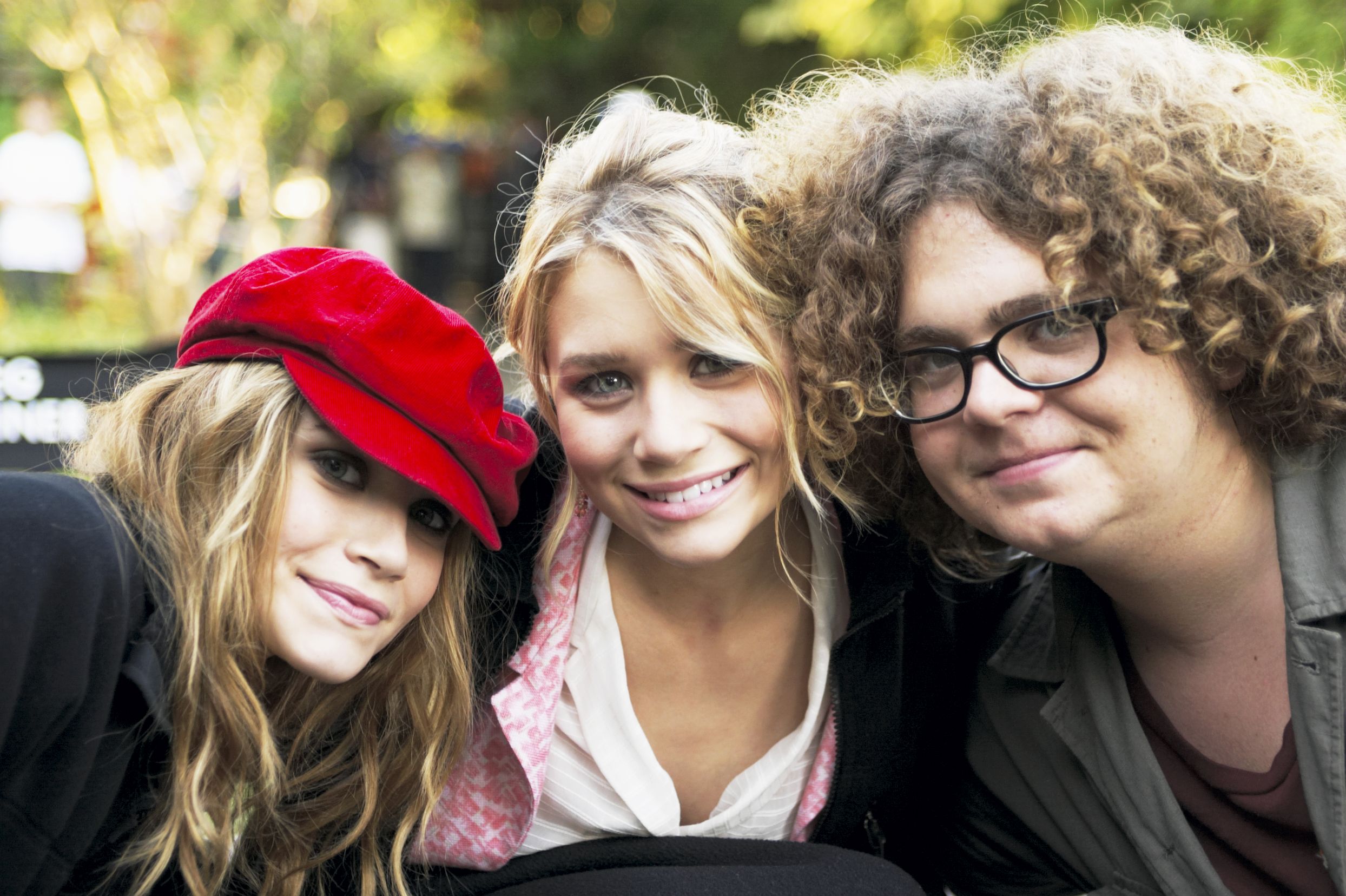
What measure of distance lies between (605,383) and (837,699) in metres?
0.81

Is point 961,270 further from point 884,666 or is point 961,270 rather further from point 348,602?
point 348,602

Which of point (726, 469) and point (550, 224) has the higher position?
point (550, 224)

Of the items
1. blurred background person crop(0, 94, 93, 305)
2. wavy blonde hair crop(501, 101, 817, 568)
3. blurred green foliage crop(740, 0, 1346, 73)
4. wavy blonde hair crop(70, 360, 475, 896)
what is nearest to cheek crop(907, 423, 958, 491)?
wavy blonde hair crop(501, 101, 817, 568)

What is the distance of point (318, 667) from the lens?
7.18 ft

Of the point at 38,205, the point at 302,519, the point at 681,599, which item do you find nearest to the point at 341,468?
the point at 302,519

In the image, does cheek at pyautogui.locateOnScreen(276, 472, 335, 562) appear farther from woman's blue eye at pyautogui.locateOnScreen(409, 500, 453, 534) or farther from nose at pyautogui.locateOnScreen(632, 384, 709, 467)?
nose at pyautogui.locateOnScreen(632, 384, 709, 467)

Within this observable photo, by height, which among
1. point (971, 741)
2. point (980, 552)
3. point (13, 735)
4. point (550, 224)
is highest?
point (550, 224)

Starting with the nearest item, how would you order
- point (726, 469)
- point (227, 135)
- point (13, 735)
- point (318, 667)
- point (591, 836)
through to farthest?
point (13, 735)
point (318, 667)
point (726, 469)
point (591, 836)
point (227, 135)

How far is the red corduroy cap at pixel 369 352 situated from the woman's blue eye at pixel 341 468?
9 centimetres

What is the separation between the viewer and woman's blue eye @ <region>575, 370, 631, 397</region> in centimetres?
238

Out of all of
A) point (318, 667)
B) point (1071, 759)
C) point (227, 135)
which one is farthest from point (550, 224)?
point (227, 135)

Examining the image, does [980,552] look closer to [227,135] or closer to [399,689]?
[399,689]

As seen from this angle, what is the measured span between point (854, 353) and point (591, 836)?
114cm

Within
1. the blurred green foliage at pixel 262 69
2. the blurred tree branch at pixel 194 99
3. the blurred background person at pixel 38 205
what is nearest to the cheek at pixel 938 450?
the blurred green foliage at pixel 262 69
